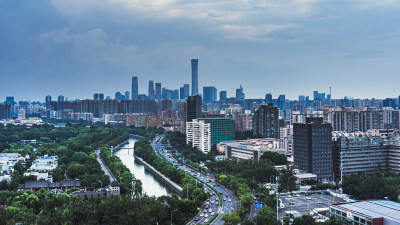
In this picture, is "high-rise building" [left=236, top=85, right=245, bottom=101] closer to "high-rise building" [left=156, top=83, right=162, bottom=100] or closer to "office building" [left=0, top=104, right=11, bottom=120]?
"high-rise building" [left=156, top=83, right=162, bottom=100]

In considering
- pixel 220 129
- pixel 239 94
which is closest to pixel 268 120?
pixel 220 129

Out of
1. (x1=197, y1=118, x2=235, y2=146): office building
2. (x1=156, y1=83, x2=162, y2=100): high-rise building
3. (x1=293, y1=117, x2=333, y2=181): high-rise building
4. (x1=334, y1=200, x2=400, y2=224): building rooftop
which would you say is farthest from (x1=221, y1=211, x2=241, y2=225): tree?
(x1=156, y1=83, x2=162, y2=100): high-rise building

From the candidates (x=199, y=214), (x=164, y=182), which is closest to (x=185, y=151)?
(x=164, y=182)

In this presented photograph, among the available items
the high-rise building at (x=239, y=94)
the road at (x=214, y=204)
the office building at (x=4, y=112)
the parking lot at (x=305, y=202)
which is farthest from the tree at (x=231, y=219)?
the high-rise building at (x=239, y=94)

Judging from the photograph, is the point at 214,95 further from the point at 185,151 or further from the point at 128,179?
the point at 128,179

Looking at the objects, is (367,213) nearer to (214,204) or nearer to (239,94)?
(214,204)
